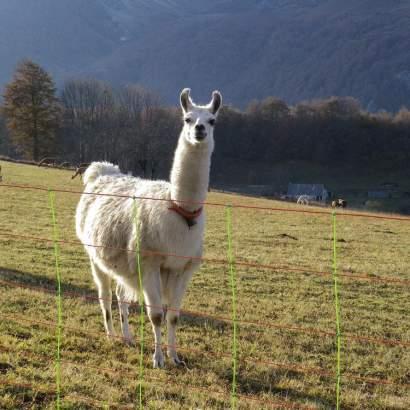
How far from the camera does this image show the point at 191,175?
5086mm

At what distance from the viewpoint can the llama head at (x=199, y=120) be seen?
4.99 metres

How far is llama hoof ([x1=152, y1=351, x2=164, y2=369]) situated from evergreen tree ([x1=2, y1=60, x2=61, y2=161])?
42.2 meters

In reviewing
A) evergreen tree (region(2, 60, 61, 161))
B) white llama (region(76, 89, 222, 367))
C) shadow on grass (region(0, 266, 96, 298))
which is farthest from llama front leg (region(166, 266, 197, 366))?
evergreen tree (region(2, 60, 61, 161))

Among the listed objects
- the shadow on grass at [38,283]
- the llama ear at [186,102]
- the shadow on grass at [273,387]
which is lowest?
the shadow on grass at [273,387]

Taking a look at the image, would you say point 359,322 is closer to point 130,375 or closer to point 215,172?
point 130,375

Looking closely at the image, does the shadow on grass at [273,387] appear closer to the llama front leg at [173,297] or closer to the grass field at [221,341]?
the grass field at [221,341]

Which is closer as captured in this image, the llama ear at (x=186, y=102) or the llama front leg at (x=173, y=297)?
the llama front leg at (x=173, y=297)

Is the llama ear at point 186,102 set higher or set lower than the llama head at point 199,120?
higher

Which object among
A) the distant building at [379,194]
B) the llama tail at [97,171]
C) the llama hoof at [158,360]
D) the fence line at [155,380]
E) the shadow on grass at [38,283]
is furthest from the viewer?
the distant building at [379,194]

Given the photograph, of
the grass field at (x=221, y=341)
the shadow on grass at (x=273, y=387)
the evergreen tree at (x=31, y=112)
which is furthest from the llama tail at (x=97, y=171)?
the evergreen tree at (x=31, y=112)

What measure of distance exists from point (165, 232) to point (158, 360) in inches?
48.6

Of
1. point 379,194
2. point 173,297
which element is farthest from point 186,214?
point 379,194

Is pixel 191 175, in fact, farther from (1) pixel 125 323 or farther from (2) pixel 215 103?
(1) pixel 125 323

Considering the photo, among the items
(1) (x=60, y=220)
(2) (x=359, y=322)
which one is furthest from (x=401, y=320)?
(1) (x=60, y=220)
